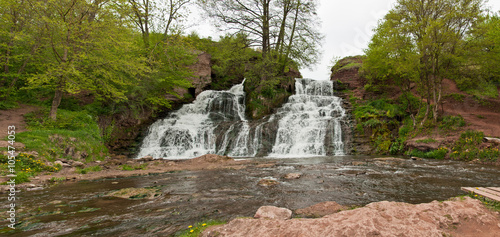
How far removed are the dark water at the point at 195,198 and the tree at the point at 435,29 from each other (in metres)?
9.04

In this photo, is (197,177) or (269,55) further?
(269,55)

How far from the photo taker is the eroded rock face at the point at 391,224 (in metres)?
2.37

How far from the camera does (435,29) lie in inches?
523

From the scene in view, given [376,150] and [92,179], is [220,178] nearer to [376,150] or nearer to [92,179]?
[92,179]

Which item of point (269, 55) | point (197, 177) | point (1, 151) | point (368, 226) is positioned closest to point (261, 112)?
point (269, 55)

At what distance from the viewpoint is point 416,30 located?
14531 mm

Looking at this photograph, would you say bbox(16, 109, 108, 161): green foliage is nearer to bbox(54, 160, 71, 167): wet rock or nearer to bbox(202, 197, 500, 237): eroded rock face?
bbox(54, 160, 71, 167): wet rock

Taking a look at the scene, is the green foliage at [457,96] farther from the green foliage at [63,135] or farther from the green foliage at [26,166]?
the green foliage at [26,166]

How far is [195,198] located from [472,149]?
14393mm

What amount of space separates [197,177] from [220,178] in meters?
0.88

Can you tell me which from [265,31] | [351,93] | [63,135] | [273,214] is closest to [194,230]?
[273,214]

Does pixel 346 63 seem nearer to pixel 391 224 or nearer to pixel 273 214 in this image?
pixel 273 214

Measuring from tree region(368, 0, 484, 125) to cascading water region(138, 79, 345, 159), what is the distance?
21.4ft

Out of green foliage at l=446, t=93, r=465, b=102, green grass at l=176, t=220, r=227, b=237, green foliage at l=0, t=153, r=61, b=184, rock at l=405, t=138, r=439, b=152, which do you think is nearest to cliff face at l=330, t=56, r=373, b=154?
rock at l=405, t=138, r=439, b=152
